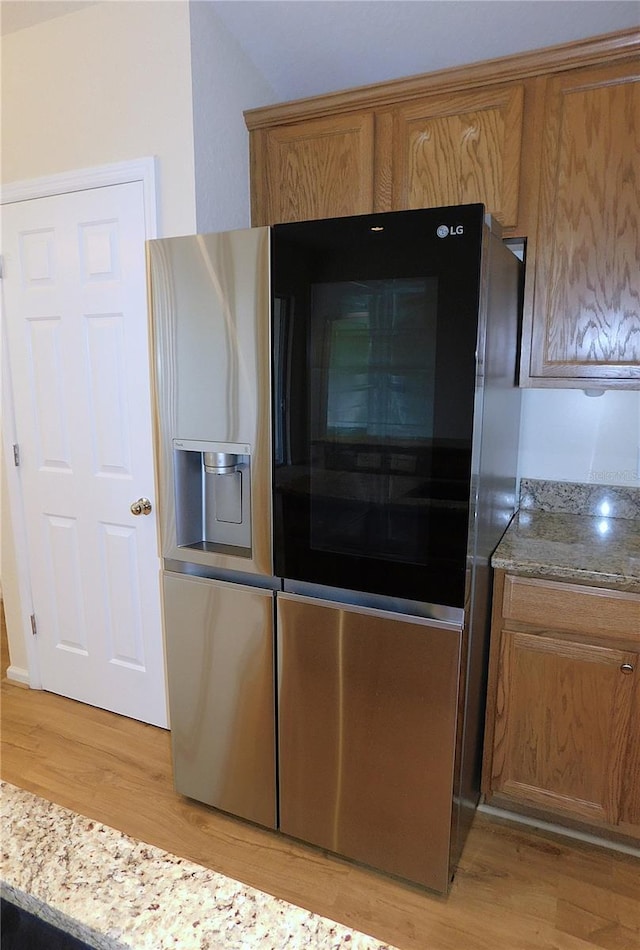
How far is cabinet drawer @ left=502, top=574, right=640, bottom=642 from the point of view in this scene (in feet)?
5.21

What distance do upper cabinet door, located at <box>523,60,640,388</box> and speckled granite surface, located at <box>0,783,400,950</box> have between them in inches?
66.2

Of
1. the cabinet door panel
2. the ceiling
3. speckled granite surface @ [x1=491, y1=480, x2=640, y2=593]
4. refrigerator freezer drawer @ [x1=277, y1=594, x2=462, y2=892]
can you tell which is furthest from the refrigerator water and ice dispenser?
the ceiling

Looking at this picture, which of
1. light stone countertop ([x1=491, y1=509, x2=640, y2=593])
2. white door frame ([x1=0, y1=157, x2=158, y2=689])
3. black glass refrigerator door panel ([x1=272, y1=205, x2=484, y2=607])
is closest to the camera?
black glass refrigerator door panel ([x1=272, y1=205, x2=484, y2=607])

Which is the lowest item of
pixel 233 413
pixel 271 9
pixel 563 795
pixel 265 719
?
pixel 563 795

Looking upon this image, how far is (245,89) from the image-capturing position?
2.08 metres

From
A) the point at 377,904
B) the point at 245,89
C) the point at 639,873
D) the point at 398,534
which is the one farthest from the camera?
the point at 245,89

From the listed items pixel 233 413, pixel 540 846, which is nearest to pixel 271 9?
pixel 233 413

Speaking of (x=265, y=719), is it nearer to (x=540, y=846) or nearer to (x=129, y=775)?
(x=129, y=775)

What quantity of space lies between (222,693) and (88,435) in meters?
1.16

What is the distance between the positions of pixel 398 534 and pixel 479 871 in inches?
41.7

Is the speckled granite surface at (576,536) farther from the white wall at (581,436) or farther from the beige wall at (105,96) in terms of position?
the beige wall at (105,96)

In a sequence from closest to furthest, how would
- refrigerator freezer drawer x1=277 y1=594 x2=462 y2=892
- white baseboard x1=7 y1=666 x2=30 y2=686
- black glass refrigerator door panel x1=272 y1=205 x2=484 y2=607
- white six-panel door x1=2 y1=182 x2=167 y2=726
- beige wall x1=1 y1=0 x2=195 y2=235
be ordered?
black glass refrigerator door panel x1=272 y1=205 x2=484 y2=607 → refrigerator freezer drawer x1=277 y1=594 x2=462 y2=892 → beige wall x1=1 y1=0 x2=195 y2=235 → white six-panel door x1=2 y1=182 x2=167 y2=726 → white baseboard x1=7 y1=666 x2=30 y2=686

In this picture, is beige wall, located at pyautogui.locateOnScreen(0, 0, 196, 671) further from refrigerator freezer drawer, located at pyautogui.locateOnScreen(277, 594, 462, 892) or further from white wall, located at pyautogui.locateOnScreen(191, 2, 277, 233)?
refrigerator freezer drawer, located at pyautogui.locateOnScreen(277, 594, 462, 892)

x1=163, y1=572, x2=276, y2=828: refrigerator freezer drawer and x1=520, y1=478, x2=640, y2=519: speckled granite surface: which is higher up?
x1=520, y1=478, x2=640, y2=519: speckled granite surface
